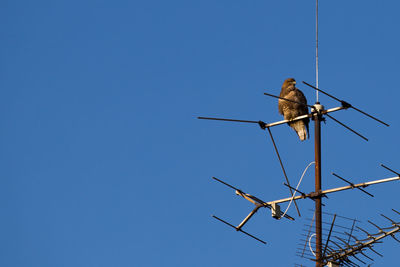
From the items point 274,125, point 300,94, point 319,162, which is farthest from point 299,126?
point 319,162

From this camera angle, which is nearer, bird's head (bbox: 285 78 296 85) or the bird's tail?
the bird's tail

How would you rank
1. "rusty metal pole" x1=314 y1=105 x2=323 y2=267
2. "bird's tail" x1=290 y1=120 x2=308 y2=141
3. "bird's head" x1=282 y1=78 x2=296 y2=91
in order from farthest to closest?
"bird's head" x1=282 y1=78 x2=296 y2=91, "bird's tail" x1=290 y1=120 x2=308 y2=141, "rusty metal pole" x1=314 y1=105 x2=323 y2=267

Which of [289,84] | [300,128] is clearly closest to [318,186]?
[300,128]

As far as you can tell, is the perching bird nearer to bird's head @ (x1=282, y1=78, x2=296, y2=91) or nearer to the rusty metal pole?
bird's head @ (x1=282, y1=78, x2=296, y2=91)

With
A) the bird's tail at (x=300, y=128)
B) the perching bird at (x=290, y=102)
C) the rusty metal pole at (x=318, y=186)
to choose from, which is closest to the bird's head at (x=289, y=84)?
the perching bird at (x=290, y=102)

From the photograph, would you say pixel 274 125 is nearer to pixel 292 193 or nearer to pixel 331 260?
pixel 292 193

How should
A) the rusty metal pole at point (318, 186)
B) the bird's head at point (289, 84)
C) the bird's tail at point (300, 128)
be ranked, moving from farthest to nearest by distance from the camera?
the bird's head at point (289, 84), the bird's tail at point (300, 128), the rusty metal pole at point (318, 186)

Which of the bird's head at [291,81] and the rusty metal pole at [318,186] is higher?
the bird's head at [291,81]

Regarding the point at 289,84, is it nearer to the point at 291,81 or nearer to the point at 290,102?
the point at 291,81

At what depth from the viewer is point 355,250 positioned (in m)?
10.1

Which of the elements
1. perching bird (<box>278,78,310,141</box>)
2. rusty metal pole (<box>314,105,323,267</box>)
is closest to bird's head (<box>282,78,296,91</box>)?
perching bird (<box>278,78,310,141</box>)

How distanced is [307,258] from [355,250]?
28.0 inches

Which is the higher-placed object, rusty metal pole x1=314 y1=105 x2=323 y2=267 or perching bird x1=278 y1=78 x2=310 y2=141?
perching bird x1=278 y1=78 x2=310 y2=141

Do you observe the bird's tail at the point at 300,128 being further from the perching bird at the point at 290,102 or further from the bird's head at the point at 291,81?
the bird's head at the point at 291,81
